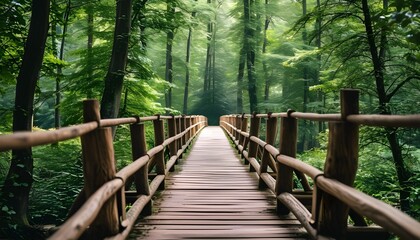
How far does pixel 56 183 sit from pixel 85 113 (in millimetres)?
6738

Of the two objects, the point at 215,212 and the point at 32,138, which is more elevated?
the point at 32,138

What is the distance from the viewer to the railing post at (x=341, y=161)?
8.87ft

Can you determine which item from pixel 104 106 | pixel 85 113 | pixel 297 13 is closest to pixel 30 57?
pixel 104 106

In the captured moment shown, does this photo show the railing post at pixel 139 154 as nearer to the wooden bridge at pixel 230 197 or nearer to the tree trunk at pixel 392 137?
the wooden bridge at pixel 230 197

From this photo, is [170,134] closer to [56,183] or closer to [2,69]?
[56,183]

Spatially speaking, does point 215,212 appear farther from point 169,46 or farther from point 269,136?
point 169,46

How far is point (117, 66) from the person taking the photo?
8.31 metres

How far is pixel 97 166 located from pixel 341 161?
1.84 meters

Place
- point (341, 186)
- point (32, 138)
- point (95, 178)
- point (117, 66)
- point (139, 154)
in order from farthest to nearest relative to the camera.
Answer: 1. point (117, 66)
2. point (139, 154)
3. point (95, 178)
4. point (341, 186)
5. point (32, 138)

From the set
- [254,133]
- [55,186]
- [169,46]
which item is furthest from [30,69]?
[169,46]

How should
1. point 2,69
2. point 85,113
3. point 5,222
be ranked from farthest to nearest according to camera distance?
point 2,69, point 5,222, point 85,113

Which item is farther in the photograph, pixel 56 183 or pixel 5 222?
pixel 56 183

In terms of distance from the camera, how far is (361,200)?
6.70 feet

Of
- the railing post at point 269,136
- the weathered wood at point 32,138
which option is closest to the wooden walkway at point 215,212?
the railing post at point 269,136
